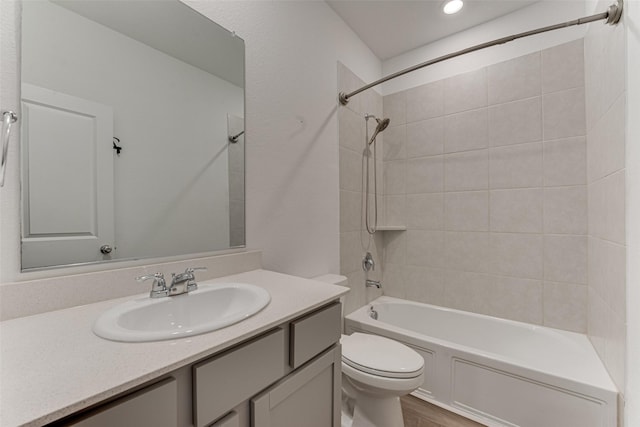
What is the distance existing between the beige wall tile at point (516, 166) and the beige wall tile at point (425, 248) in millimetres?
584

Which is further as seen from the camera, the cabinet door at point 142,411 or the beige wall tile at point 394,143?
the beige wall tile at point 394,143

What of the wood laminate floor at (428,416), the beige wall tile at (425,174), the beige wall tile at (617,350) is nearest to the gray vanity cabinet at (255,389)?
the wood laminate floor at (428,416)

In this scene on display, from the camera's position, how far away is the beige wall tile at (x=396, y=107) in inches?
93.7

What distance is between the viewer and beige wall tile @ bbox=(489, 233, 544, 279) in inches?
71.9

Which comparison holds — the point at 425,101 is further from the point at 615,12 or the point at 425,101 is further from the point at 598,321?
the point at 598,321

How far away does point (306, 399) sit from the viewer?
854 millimetres

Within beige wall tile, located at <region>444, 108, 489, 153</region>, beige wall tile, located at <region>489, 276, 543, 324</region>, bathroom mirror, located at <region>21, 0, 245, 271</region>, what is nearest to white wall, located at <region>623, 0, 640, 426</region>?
beige wall tile, located at <region>489, 276, 543, 324</region>

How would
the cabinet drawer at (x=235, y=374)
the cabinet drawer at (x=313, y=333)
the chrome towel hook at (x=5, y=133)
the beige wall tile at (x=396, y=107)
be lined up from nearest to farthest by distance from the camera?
the cabinet drawer at (x=235, y=374) < the chrome towel hook at (x=5, y=133) < the cabinet drawer at (x=313, y=333) < the beige wall tile at (x=396, y=107)

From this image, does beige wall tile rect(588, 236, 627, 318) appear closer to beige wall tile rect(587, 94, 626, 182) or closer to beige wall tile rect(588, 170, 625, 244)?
beige wall tile rect(588, 170, 625, 244)

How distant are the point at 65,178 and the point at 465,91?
247 cm

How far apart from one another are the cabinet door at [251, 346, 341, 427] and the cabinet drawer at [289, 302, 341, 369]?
1.6 inches

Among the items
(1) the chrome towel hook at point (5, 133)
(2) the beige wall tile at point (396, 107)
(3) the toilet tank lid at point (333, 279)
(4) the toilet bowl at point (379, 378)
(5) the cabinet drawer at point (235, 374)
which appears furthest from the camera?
(2) the beige wall tile at point (396, 107)

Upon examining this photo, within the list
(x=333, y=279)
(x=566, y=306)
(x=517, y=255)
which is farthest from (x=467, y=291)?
(x=333, y=279)

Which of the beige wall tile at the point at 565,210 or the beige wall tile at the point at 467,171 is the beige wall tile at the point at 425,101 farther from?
the beige wall tile at the point at 565,210
